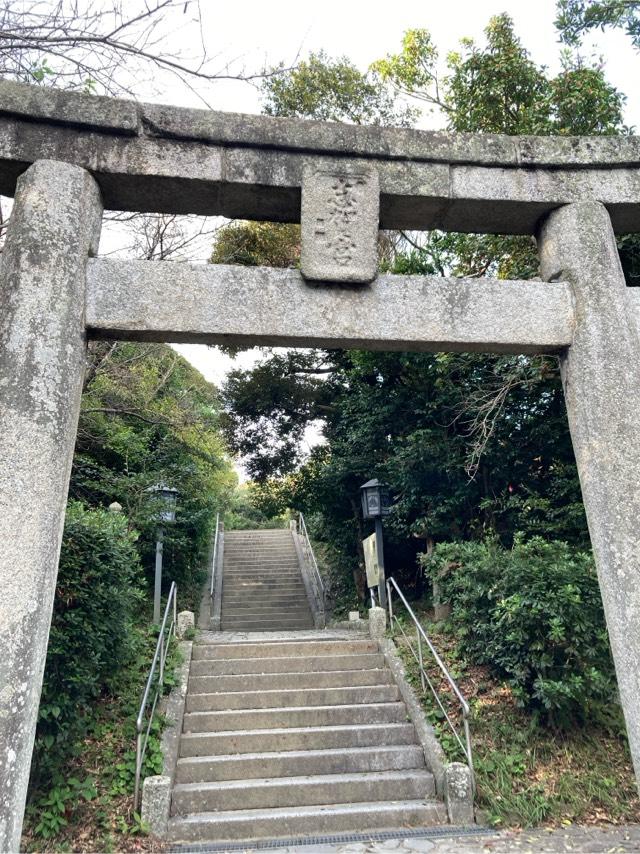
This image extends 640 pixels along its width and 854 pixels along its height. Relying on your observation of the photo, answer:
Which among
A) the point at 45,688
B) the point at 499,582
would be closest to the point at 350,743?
the point at 499,582

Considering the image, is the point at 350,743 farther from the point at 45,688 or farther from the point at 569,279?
the point at 569,279

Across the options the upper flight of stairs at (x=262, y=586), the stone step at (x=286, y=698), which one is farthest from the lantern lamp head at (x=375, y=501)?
the upper flight of stairs at (x=262, y=586)

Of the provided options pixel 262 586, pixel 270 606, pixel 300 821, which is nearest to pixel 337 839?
pixel 300 821

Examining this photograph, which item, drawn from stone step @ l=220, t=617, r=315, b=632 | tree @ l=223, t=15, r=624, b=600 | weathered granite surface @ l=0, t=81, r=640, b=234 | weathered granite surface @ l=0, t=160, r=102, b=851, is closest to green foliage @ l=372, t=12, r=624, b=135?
tree @ l=223, t=15, r=624, b=600

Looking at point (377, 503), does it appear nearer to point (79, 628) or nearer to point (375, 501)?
point (375, 501)

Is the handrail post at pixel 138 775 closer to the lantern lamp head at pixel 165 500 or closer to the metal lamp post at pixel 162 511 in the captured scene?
A: the metal lamp post at pixel 162 511

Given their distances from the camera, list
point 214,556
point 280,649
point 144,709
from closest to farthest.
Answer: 1. point 144,709
2. point 280,649
3. point 214,556

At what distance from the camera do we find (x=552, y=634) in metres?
5.25

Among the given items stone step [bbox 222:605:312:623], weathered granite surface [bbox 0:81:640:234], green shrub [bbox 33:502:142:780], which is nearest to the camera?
weathered granite surface [bbox 0:81:640:234]

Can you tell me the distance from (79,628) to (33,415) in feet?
8.45

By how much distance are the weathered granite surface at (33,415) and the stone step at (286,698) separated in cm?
394

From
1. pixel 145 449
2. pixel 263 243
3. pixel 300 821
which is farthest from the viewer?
pixel 263 243

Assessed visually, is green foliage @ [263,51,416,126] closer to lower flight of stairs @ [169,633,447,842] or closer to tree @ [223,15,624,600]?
tree @ [223,15,624,600]

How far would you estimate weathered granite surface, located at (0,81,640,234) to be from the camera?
11.6ft
